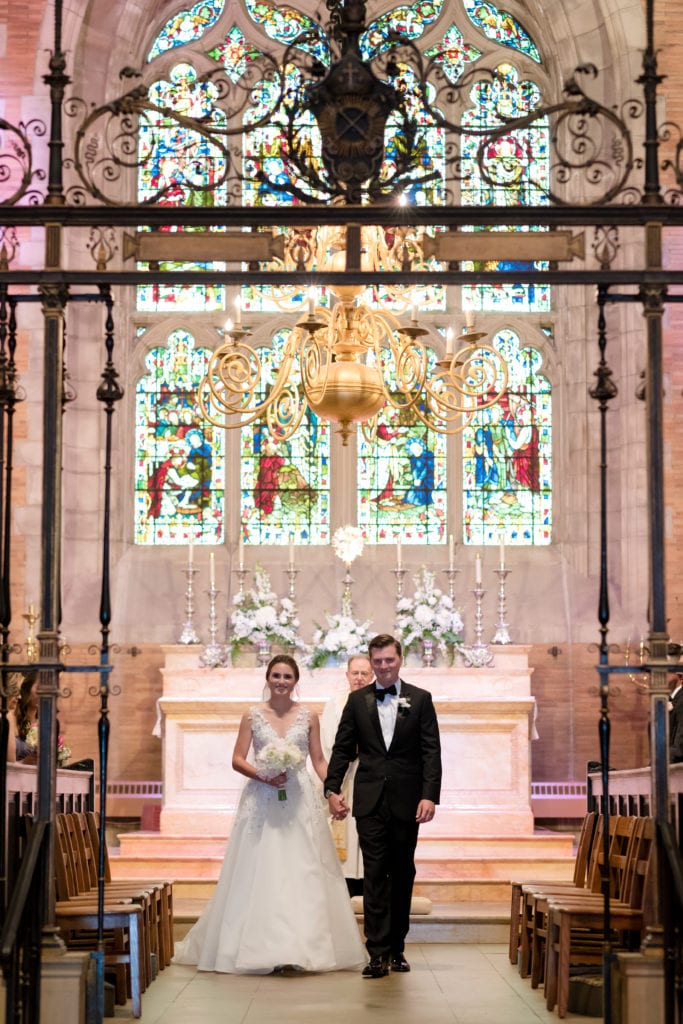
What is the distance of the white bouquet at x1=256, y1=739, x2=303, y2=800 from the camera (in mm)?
9297

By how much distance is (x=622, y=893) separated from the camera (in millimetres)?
8109

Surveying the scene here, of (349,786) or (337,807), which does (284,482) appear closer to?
(349,786)

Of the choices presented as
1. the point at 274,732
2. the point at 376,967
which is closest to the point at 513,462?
the point at 274,732

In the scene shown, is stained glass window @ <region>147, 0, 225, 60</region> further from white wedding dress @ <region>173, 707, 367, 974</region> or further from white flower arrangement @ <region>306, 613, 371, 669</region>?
white wedding dress @ <region>173, 707, 367, 974</region>

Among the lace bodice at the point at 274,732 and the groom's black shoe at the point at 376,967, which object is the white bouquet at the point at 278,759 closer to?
the lace bodice at the point at 274,732

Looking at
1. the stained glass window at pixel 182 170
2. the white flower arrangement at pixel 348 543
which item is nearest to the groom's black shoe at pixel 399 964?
the white flower arrangement at pixel 348 543

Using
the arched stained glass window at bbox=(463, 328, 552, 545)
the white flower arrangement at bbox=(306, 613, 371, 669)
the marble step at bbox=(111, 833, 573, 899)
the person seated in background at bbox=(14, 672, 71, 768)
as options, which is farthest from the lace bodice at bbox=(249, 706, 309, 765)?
the arched stained glass window at bbox=(463, 328, 552, 545)

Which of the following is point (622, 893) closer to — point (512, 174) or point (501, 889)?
point (501, 889)

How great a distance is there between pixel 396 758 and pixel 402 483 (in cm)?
823

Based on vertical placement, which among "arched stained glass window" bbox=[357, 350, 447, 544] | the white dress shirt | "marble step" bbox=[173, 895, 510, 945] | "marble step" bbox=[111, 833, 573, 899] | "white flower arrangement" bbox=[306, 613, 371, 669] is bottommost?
"marble step" bbox=[173, 895, 510, 945]

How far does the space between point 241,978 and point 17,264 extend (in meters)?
8.75

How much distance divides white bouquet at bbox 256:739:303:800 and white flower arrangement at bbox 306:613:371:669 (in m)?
4.47

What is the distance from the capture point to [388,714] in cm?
895

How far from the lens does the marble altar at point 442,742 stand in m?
13.2
